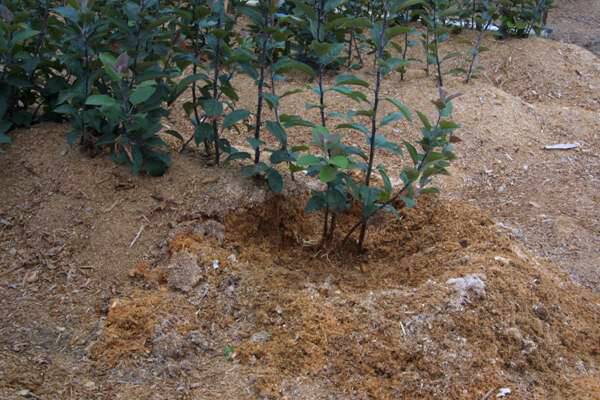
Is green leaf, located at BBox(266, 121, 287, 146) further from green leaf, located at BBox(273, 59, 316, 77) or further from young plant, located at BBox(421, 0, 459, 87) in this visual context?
young plant, located at BBox(421, 0, 459, 87)

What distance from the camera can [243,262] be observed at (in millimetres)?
3012

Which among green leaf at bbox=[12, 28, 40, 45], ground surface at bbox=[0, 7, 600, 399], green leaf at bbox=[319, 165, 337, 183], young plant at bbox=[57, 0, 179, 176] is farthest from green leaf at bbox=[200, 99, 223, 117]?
green leaf at bbox=[12, 28, 40, 45]

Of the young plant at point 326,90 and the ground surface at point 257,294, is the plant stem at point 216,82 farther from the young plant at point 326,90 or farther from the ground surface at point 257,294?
the young plant at point 326,90

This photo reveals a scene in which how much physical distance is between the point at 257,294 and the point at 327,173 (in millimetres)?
577

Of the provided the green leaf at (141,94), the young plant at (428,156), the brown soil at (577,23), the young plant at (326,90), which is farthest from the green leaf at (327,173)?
the brown soil at (577,23)

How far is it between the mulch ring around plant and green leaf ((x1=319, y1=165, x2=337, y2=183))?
0.48 m

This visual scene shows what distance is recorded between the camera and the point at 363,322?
8.71ft

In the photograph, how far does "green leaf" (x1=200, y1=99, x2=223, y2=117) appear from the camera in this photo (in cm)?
320

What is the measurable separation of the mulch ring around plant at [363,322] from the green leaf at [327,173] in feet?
1.57

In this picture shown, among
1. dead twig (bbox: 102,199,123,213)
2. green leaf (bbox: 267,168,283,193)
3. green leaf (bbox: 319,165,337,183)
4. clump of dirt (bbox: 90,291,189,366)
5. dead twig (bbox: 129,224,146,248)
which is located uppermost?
green leaf (bbox: 319,165,337,183)

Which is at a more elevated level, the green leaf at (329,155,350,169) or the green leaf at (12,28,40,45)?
the green leaf at (12,28,40,45)

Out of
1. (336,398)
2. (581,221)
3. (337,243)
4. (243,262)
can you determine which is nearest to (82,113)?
(243,262)

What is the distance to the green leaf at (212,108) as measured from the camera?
126 inches

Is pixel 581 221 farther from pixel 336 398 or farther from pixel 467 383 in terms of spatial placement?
pixel 336 398
